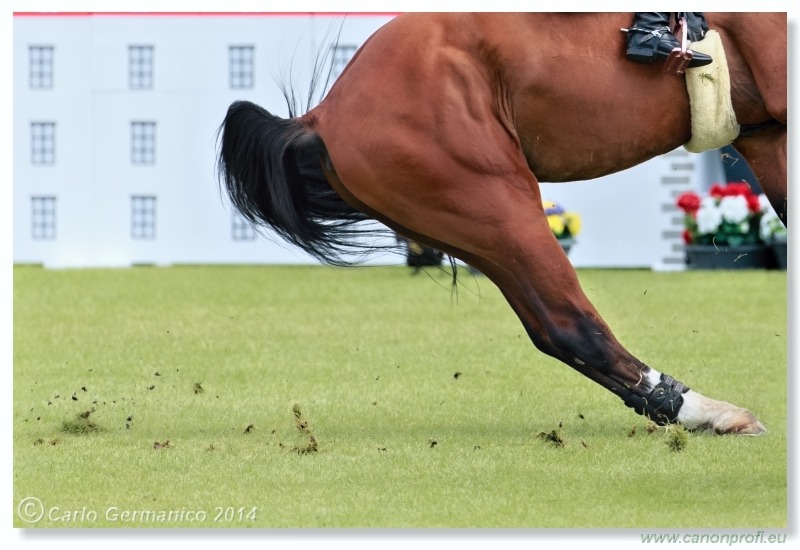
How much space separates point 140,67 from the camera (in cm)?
1009

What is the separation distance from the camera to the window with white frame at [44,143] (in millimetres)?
10336

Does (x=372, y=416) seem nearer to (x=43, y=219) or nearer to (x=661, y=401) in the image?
(x=661, y=401)

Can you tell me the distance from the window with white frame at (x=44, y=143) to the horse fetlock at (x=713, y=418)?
604cm

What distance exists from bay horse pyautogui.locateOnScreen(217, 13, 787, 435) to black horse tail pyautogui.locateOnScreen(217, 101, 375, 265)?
0.19 metres

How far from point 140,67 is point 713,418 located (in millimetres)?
5919

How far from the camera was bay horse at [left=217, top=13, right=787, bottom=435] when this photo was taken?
529cm

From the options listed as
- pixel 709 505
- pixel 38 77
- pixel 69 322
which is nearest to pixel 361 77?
pixel 709 505

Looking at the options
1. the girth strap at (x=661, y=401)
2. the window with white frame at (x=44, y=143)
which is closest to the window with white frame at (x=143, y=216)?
the window with white frame at (x=44, y=143)

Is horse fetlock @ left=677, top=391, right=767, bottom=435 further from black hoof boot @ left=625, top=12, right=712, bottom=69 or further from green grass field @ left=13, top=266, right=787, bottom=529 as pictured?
black hoof boot @ left=625, top=12, right=712, bottom=69

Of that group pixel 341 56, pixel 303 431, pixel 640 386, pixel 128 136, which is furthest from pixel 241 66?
pixel 640 386


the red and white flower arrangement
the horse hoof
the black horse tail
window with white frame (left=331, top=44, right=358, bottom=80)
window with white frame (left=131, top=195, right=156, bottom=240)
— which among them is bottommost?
the red and white flower arrangement

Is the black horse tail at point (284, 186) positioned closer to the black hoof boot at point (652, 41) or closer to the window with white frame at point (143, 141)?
the black hoof boot at point (652, 41)

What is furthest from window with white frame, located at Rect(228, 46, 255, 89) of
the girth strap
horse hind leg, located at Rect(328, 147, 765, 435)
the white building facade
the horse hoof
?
the horse hoof
